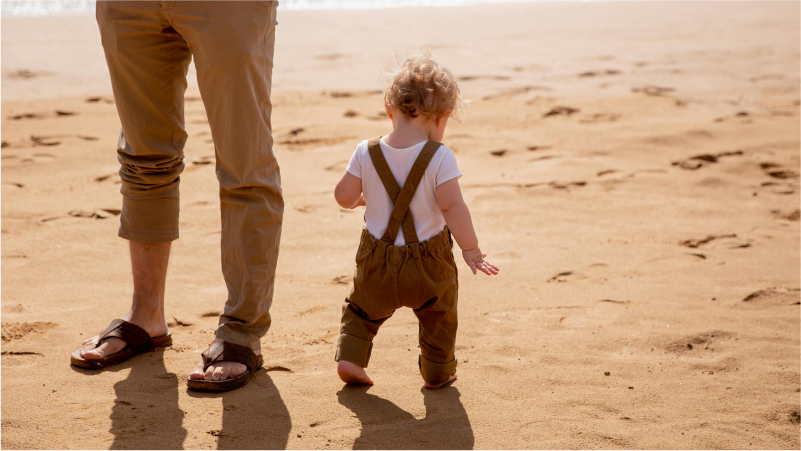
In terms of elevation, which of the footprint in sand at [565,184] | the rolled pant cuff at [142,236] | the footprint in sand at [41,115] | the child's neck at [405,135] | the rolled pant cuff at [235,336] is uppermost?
the child's neck at [405,135]

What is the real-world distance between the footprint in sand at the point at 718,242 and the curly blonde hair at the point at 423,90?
180 cm

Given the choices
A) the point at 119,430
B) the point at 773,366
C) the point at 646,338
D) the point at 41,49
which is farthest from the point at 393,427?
the point at 41,49

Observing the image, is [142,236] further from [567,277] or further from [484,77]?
[484,77]

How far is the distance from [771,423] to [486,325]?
3.15 feet

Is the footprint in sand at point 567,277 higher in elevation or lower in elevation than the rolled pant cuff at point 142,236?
lower

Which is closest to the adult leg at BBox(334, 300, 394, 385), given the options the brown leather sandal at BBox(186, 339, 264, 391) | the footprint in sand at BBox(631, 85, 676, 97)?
the brown leather sandal at BBox(186, 339, 264, 391)

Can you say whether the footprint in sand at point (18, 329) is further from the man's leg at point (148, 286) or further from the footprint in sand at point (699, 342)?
the footprint in sand at point (699, 342)

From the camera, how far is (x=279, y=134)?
501 cm

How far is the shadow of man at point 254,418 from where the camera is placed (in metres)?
1.90

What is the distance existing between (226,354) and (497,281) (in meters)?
1.26

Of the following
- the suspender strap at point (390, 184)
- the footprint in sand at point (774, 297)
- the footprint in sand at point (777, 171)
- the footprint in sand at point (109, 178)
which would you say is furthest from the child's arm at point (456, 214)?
the footprint in sand at point (777, 171)

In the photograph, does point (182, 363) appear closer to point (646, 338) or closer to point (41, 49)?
point (646, 338)

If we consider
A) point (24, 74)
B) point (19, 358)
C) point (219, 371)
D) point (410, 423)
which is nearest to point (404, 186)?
point (410, 423)

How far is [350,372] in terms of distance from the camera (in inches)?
83.7
